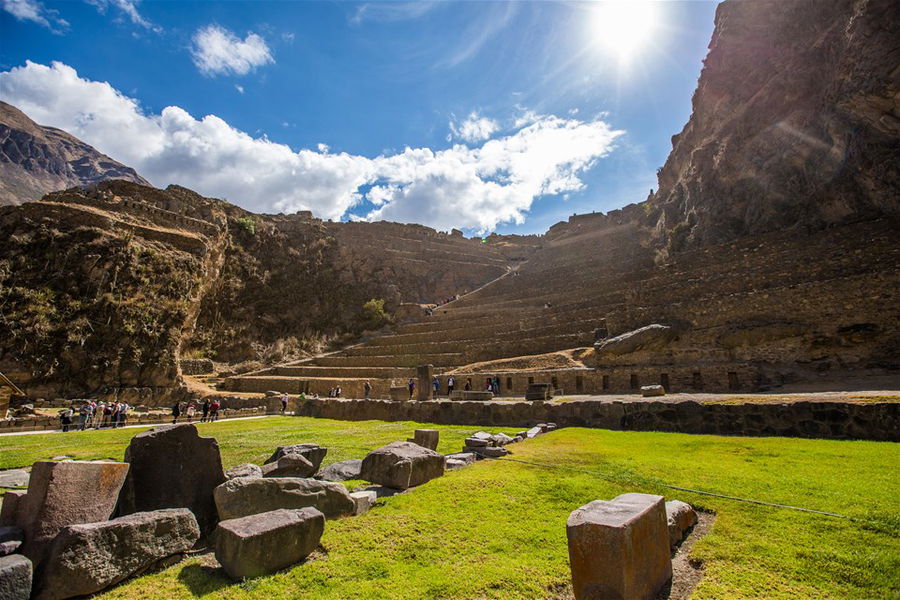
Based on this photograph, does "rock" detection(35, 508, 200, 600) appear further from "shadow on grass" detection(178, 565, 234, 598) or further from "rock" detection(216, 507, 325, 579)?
"rock" detection(216, 507, 325, 579)

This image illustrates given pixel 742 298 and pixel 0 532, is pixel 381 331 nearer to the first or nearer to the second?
pixel 742 298

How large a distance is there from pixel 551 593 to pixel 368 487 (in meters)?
4.14

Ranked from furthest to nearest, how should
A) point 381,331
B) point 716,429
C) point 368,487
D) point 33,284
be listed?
point 381,331, point 33,284, point 716,429, point 368,487

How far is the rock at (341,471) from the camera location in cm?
786

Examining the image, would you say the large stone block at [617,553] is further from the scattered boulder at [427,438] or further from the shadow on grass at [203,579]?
the scattered boulder at [427,438]

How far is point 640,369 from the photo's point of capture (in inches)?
A: 844

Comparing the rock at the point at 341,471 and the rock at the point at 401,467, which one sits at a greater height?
the rock at the point at 401,467

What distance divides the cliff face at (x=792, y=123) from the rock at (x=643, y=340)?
47.3 feet

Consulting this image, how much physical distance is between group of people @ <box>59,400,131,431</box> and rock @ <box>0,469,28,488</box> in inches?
476

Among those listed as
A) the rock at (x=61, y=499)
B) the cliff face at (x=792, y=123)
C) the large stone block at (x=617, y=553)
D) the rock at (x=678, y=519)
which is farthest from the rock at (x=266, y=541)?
the cliff face at (x=792, y=123)

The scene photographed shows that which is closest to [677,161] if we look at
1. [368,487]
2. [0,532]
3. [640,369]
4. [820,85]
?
[820,85]

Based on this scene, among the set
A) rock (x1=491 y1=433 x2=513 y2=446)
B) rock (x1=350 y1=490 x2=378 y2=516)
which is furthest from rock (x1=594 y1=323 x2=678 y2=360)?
rock (x1=350 y1=490 x2=378 y2=516)

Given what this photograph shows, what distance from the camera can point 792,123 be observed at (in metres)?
34.1

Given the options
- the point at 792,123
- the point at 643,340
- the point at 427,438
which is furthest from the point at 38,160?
the point at 792,123
